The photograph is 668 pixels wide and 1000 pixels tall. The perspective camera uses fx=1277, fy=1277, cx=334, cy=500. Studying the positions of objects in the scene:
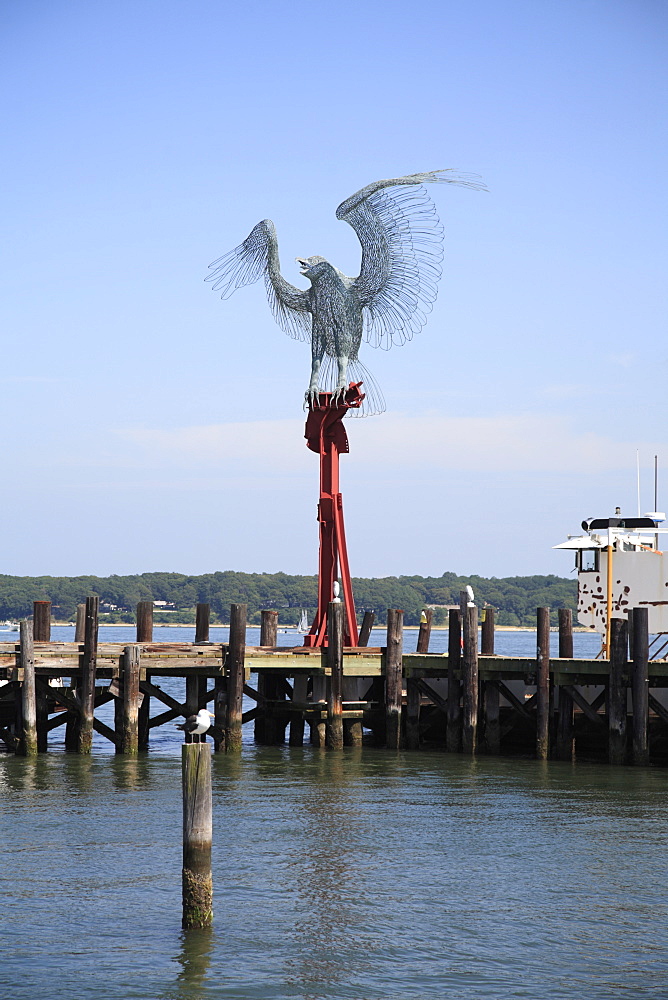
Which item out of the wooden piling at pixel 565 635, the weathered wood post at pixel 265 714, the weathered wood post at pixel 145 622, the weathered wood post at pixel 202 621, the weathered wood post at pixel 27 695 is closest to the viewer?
the weathered wood post at pixel 27 695

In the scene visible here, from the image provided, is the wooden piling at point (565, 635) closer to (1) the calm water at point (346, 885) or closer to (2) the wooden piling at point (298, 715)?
(1) the calm water at point (346, 885)

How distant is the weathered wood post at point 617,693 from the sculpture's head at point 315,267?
442 inches

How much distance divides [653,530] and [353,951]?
19308 mm

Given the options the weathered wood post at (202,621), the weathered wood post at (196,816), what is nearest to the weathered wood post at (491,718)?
the weathered wood post at (202,621)

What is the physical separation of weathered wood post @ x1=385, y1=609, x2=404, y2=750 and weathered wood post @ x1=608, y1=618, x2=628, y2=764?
496 cm

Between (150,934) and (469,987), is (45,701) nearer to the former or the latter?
(150,934)

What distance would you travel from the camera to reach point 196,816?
47.6 ft

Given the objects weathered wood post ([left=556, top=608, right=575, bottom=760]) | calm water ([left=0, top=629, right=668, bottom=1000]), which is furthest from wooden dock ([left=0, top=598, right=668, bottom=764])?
calm water ([left=0, top=629, right=668, bottom=1000])

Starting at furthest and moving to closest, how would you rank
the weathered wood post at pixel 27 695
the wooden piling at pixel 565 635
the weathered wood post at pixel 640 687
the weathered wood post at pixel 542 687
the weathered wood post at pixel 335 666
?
the wooden piling at pixel 565 635, the weathered wood post at pixel 335 666, the weathered wood post at pixel 542 687, the weathered wood post at pixel 27 695, the weathered wood post at pixel 640 687

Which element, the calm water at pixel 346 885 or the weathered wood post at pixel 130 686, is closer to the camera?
the calm water at pixel 346 885

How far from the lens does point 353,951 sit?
48.2 feet

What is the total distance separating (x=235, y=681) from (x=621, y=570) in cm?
1008

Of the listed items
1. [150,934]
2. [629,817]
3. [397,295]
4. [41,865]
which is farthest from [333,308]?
[150,934]

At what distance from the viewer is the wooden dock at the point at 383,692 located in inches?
1067
